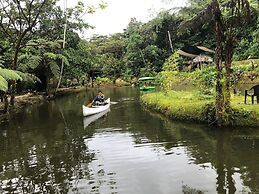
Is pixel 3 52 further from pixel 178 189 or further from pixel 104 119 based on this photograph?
pixel 178 189

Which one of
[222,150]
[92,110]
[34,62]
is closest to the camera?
[222,150]

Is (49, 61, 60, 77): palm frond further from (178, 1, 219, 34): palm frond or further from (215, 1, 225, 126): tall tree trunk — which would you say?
(215, 1, 225, 126): tall tree trunk

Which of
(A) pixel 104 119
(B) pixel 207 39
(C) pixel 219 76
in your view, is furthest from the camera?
(B) pixel 207 39

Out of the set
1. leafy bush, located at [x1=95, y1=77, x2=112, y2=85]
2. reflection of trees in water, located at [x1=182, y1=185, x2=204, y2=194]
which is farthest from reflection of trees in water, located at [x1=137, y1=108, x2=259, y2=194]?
leafy bush, located at [x1=95, y1=77, x2=112, y2=85]

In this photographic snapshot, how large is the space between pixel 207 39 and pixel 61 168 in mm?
42208

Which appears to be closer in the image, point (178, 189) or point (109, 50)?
point (178, 189)

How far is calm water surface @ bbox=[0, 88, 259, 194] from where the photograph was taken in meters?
6.52

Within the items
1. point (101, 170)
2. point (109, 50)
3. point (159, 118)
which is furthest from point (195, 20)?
point (109, 50)

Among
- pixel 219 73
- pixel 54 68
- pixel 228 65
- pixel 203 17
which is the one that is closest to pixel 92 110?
pixel 219 73

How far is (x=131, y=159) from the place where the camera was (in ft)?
27.7

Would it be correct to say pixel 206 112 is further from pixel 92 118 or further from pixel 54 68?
pixel 54 68

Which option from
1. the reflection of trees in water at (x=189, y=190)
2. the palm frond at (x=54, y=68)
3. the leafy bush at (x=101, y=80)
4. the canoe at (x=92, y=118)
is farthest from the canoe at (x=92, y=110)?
the leafy bush at (x=101, y=80)

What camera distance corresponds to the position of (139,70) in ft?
159

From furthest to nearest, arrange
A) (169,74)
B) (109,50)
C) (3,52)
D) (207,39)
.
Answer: (109,50) < (207,39) < (3,52) < (169,74)
